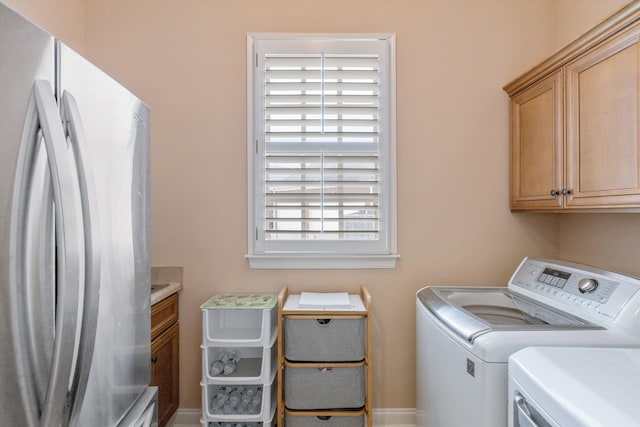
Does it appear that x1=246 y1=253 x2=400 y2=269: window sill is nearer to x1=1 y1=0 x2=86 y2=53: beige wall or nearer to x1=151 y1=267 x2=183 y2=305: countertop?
x1=151 y1=267 x2=183 y2=305: countertop

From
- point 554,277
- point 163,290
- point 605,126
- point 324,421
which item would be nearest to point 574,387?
point 554,277

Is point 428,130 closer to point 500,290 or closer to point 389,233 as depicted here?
point 389,233

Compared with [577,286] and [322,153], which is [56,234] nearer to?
[322,153]

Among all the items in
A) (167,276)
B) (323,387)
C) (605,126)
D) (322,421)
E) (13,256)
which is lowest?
(322,421)

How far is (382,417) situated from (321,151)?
165 centimetres

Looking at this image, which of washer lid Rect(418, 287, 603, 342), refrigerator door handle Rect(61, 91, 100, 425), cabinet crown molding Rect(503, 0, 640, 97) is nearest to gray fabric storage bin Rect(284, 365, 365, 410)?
washer lid Rect(418, 287, 603, 342)

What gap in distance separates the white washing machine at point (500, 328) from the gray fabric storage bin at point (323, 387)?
369 mm

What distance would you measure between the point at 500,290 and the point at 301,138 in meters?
1.40

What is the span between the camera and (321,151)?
2051 mm

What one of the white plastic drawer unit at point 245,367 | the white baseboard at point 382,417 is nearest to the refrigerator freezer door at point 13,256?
the white plastic drawer unit at point 245,367

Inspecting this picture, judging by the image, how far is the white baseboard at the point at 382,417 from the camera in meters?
2.04

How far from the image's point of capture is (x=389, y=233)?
205 centimetres

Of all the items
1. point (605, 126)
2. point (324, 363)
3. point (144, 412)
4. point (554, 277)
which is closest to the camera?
point (144, 412)

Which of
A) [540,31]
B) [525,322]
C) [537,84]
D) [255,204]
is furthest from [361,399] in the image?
[540,31]
